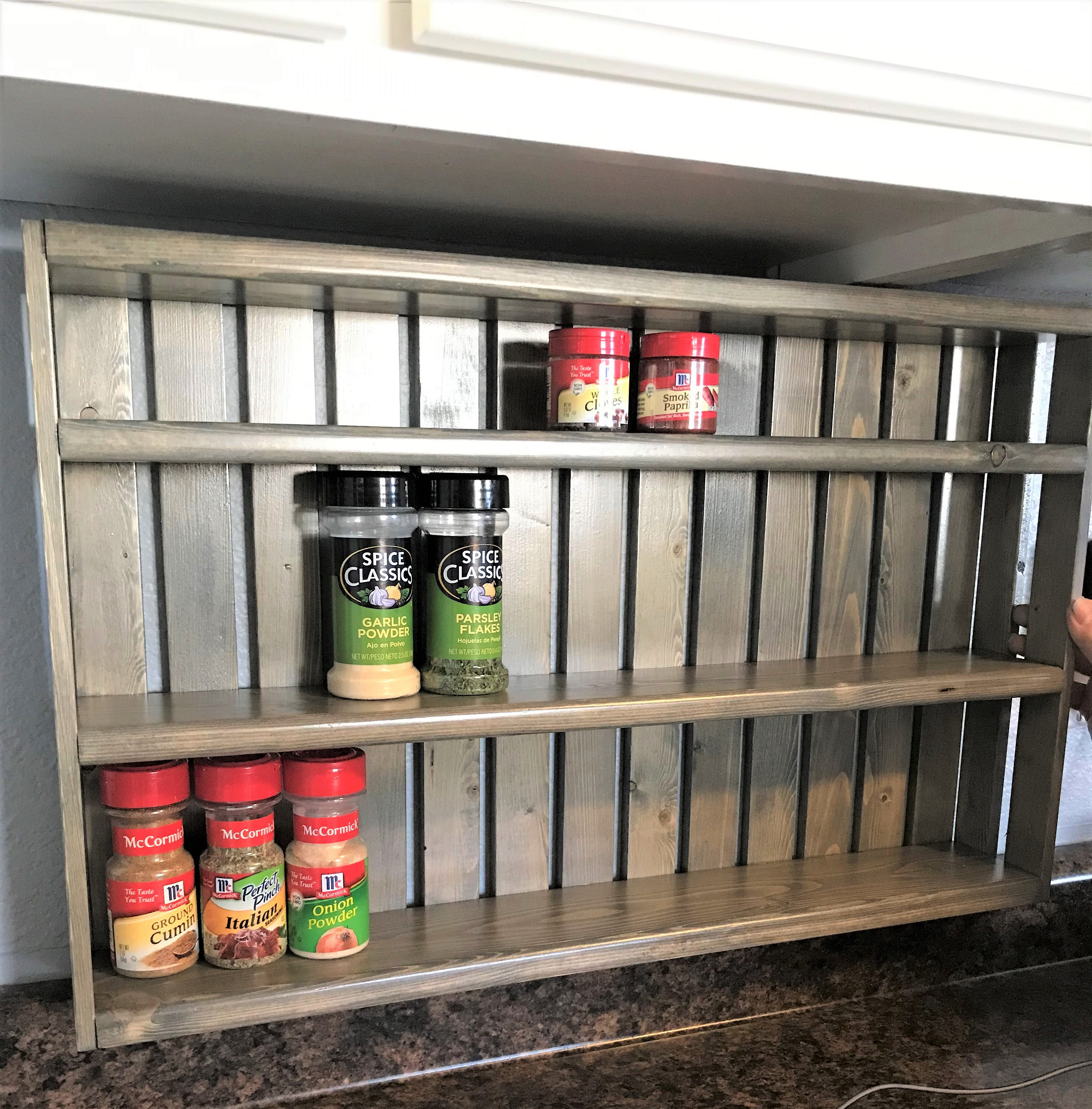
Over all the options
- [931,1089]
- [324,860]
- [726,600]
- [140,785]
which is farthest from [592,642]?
[931,1089]

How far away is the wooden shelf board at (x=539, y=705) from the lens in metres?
0.83

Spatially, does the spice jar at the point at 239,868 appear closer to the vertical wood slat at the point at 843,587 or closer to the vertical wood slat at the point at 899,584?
the vertical wood slat at the point at 843,587

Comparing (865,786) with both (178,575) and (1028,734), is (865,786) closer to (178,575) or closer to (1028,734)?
(1028,734)

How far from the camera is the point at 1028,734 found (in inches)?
47.2

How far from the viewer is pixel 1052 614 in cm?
116

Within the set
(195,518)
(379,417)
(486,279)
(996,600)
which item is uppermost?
(486,279)

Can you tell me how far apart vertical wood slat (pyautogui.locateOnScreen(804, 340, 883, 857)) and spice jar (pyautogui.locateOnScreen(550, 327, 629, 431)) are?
375 millimetres

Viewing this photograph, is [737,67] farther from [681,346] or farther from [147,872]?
[147,872]

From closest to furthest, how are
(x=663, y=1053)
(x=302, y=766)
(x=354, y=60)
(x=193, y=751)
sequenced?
(x=354, y=60), (x=193, y=751), (x=302, y=766), (x=663, y=1053)

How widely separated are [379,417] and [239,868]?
49cm

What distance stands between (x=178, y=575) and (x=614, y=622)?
50 centimetres

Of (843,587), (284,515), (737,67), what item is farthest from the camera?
(843,587)

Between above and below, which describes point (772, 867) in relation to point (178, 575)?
below

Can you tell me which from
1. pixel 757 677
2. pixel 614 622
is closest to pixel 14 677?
pixel 614 622
